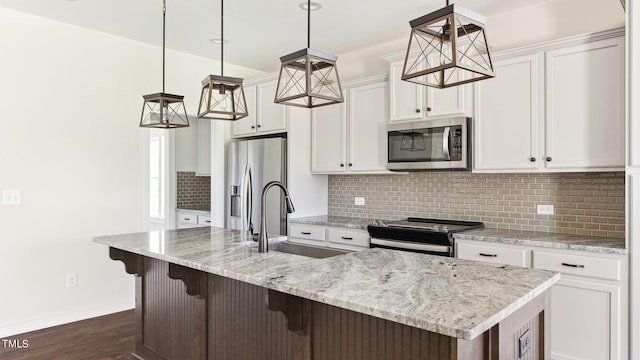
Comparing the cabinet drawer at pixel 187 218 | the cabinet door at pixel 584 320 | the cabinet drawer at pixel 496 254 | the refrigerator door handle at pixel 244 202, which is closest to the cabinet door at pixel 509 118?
the cabinet drawer at pixel 496 254

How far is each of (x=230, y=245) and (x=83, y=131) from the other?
7.73ft

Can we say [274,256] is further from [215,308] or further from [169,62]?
[169,62]

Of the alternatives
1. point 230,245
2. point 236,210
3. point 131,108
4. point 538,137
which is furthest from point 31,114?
point 538,137

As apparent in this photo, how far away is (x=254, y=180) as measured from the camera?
4.54 metres

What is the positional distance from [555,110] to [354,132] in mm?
1798

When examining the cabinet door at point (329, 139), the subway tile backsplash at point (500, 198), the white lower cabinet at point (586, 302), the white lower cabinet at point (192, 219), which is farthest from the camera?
the white lower cabinet at point (192, 219)

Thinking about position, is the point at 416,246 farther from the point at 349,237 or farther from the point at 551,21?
the point at 551,21

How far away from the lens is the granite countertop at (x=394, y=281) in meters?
1.27

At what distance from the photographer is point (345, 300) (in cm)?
139

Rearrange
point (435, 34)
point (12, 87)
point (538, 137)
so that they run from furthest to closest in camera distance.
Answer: point (12, 87) < point (538, 137) < point (435, 34)

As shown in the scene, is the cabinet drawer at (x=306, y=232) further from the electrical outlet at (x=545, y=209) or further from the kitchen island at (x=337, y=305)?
the electrical outlet at (x=545, y=209)

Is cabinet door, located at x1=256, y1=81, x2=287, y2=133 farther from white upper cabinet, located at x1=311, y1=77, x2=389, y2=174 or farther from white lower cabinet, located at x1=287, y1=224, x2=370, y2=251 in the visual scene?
white lower cabinet, located at x1=287, y1=224, x2=370, y2=251

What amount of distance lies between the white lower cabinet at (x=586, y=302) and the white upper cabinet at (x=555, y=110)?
62 centimetres

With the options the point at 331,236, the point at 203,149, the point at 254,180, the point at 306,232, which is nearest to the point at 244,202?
the point at 254,180
